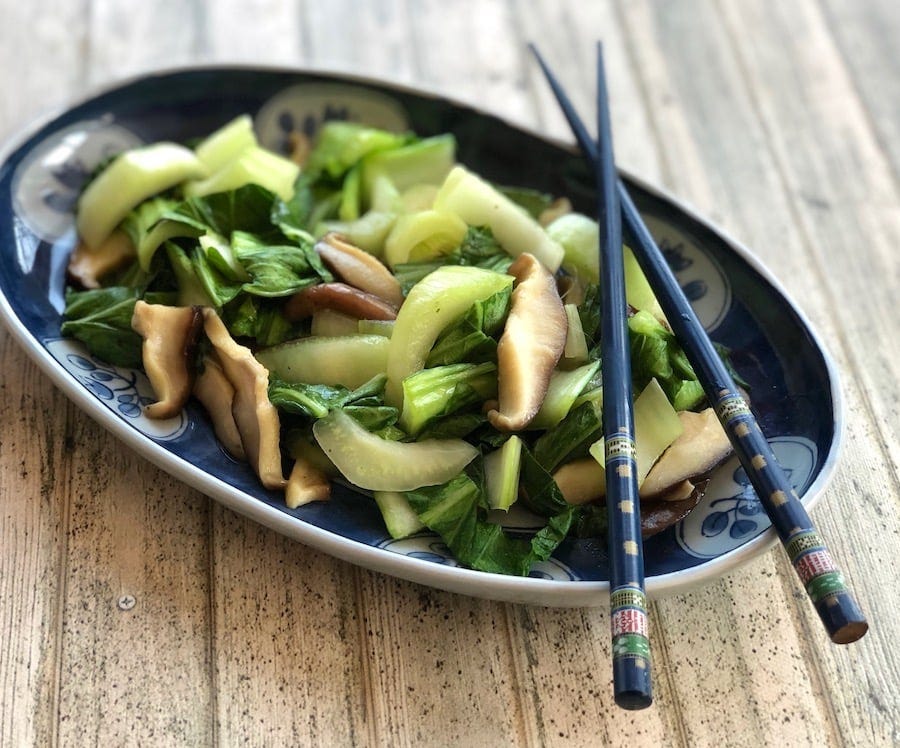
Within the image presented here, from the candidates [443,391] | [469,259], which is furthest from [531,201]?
[443,391]

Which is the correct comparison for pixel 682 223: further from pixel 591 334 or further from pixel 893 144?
pixel 893 144

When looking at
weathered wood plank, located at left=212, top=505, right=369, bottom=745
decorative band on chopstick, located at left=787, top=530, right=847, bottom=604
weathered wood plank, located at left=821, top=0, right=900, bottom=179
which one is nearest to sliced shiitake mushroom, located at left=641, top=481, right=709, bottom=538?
decorative band on chopstick, located at left=787, top=530, right=847, bottom=604

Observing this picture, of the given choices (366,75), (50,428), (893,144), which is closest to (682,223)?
(366,75)

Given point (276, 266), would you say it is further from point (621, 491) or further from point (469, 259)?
point (621, 491)

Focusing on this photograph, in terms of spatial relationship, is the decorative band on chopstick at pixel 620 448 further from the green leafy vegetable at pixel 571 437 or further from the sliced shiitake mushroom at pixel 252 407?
the sliced shiitake mushroom at pixel 252 407

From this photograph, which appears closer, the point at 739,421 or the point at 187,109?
the point at 739,421

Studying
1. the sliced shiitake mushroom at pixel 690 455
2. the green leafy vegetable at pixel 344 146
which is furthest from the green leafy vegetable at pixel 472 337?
the green leafy vegetable at pixel 344 146

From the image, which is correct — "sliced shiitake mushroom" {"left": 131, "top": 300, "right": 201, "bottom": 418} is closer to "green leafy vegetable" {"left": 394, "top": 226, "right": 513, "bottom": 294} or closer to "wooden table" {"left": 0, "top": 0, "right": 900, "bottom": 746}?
"wooden table" {"left": 0, "top": 0, "right": 900, "bottom": 746}
